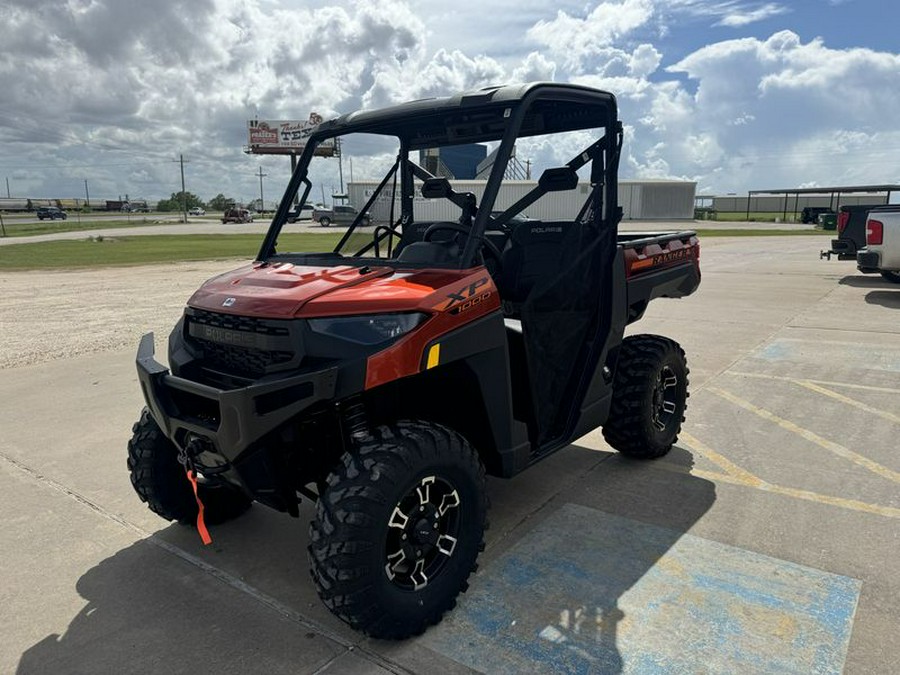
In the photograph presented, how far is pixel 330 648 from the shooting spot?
101 inches

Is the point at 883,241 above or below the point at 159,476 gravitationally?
above

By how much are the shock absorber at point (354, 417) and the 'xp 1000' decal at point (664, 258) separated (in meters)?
2.09

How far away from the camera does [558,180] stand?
3.47 meters

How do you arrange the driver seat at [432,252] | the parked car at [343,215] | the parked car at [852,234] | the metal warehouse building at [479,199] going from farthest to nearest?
the parked car at [852,234], the parked car at [343,215], the metal warehouse building at [479,199], the driver seat at [432,252]

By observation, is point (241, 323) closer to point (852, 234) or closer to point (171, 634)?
point (171, 634)

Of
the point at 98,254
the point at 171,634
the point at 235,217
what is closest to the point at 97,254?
the point at 98,254

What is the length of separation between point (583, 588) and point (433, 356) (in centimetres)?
124

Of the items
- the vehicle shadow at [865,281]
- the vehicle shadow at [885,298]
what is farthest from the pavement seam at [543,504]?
the vehicle shadow at [865,281]

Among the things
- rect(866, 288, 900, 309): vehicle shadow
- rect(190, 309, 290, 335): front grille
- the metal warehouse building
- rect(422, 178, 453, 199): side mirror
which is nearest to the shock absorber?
rect(190, 309, 290, 335): front grille

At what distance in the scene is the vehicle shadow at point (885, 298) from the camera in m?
10.9

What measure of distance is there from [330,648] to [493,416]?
1.14m

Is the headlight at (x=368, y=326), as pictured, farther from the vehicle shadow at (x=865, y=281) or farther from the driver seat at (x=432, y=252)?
the vehicle shadow at (x=865, y=281)

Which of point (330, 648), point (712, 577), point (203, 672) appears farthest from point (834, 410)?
point (203, 672)

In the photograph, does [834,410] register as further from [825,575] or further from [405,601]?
[405,601]
